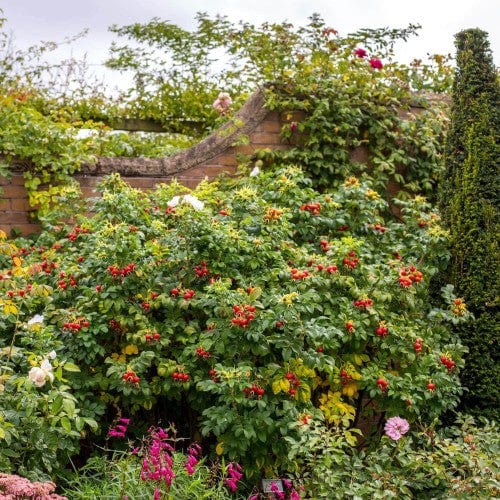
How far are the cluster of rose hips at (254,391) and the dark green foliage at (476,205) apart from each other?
1716 millimetres

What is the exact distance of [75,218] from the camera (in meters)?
5.61

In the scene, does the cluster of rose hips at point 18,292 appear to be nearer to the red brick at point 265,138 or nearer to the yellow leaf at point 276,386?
the yellow leaf at point 276,386

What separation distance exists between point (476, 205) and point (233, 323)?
2.12 metres

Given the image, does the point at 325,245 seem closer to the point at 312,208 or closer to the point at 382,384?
the point at 312,208

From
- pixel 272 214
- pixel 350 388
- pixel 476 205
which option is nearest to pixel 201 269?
pixel 272 214

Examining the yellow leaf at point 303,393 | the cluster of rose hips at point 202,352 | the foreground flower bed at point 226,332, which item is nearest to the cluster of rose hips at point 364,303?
the foreground flower bed at point 226,332

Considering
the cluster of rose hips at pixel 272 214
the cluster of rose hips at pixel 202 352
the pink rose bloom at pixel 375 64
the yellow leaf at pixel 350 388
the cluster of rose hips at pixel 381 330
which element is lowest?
the yellow leaf at pixel 350 388

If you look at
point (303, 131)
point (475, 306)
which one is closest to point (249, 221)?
point (475, 306)

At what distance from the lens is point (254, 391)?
378 cm

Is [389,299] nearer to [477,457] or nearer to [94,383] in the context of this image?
[477,457]

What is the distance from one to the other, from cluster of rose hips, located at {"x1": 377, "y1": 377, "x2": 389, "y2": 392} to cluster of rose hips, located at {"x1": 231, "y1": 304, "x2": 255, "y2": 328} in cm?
87

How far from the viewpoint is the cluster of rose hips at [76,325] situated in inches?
158

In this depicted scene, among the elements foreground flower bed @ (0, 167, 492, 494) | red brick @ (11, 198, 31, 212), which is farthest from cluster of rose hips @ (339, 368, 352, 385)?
red brick @ (11, 198, 31, 212)

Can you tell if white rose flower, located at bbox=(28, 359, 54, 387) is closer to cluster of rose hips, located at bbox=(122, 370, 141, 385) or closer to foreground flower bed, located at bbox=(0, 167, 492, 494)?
foreground flower bed, located at bbox=(0, 167, 492, 494)
